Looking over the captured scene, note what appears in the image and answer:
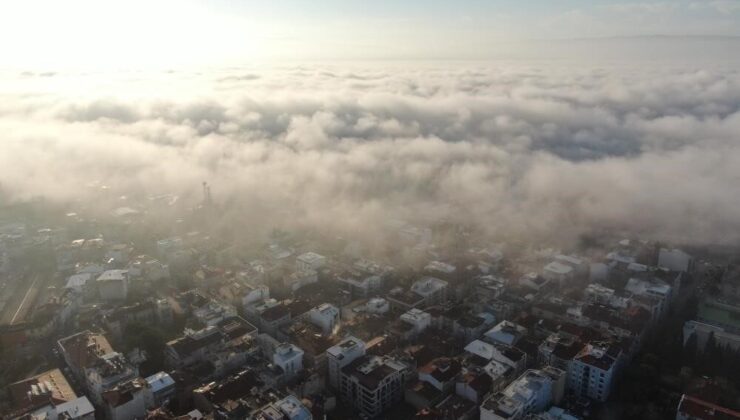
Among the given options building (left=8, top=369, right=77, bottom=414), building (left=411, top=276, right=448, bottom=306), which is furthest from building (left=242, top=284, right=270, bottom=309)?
building (left=8, top=369, right=77, bottom=414)

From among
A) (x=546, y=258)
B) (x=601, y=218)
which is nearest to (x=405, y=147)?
(x=601, y=218)

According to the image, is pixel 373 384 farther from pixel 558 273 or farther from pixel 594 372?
pixel 558 273

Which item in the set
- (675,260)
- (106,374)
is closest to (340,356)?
(106,374)

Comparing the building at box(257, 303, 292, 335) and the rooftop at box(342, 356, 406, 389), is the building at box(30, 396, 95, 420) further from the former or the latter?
the rooftop at box(342, 356, 406, 389)

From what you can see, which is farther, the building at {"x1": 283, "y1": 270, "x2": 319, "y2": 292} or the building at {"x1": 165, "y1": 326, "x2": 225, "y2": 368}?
the building at {"x1": 283, "y1": 270, "x2": 319, "y2": 292}

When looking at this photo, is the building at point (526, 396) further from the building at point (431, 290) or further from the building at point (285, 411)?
the building at point (431, 290)

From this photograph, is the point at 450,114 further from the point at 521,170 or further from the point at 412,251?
the point at 412,251
